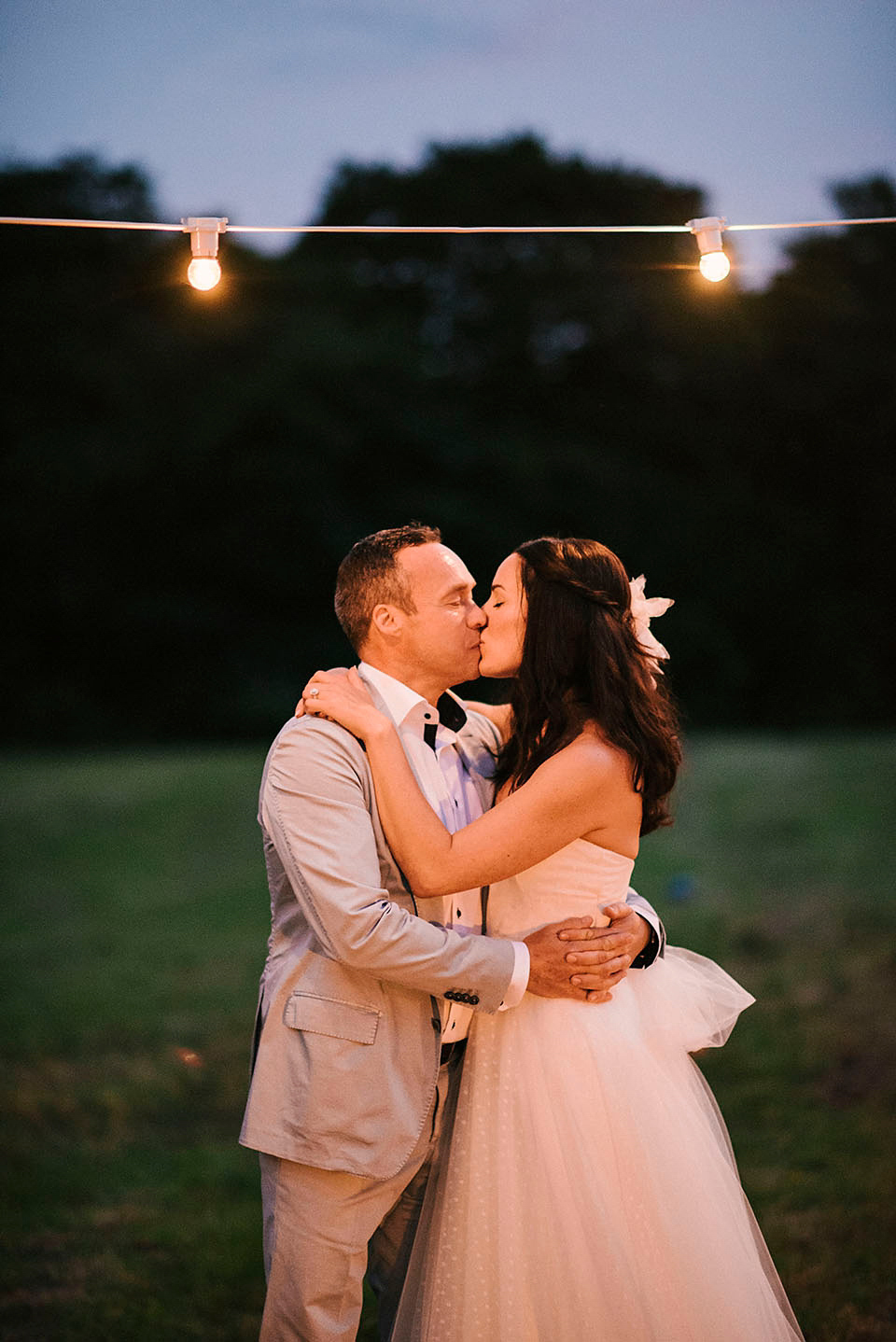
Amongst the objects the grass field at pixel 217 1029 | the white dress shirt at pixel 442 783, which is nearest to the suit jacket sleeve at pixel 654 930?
the white dress shirt at pixel 442 783

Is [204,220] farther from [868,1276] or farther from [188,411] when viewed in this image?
[188,411]

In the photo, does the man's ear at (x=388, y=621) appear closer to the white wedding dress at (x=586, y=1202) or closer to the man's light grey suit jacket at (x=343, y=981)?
the man's light grey suit jacket at (x=343, y=981)

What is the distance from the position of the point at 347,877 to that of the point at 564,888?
0.62 meters

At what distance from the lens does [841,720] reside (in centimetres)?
2745

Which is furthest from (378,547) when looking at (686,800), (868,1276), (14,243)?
(14,243)

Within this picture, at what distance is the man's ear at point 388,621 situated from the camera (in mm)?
3121

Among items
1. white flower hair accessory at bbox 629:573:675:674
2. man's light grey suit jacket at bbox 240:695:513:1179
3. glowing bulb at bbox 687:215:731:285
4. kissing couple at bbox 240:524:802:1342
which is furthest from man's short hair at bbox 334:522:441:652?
glowing bulb at bbox 687:215:731:285

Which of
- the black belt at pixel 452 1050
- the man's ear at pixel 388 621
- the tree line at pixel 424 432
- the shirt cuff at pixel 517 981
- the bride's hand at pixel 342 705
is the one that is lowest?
the black belt at pixel 452 1050

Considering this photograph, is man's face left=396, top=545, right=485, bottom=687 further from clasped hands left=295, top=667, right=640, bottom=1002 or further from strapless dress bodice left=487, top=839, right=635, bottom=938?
strapless dress bodice left=487, top=839, right=635, bottom=938

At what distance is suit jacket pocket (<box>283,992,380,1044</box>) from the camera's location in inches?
108

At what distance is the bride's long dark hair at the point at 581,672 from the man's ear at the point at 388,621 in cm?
30

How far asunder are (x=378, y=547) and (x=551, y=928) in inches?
39.4

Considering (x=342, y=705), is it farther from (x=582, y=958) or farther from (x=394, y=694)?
(x=582, y=958)

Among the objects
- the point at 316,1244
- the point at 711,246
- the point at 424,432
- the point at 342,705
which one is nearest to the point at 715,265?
the point at 711,246
